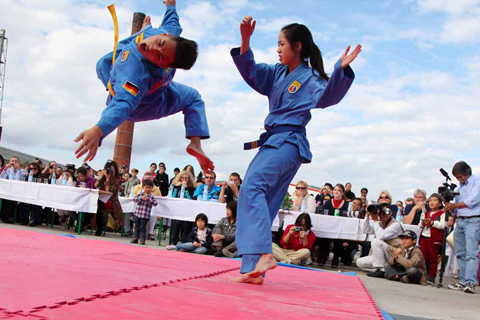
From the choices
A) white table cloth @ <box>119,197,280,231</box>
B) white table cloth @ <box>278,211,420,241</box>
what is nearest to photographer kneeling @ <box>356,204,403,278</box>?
white table cloth @ <box>278,211,420,241</box>

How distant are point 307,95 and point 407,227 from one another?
5.09m

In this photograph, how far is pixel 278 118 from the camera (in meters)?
2.94

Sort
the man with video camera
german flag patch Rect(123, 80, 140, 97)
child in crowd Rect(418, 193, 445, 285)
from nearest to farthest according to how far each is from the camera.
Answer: german flag patch Rect(123, 80, 140, 97) < the man with video camera < child in crowd Rect(418, 193, 445, 285)

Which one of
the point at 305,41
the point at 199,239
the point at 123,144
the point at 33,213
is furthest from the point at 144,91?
the point at 123,144

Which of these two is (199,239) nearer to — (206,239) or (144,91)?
(206,239)

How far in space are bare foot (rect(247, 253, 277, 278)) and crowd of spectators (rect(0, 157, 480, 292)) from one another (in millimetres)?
3107

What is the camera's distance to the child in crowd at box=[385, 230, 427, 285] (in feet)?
19.7

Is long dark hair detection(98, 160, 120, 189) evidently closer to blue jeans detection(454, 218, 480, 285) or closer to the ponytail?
blue jeans detection(454, 218, 480, 285)

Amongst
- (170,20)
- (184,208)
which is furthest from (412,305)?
(184,208)

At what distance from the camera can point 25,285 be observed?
1.63 m

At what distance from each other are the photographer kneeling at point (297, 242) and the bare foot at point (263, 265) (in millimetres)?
3948

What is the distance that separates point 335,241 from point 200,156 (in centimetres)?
480

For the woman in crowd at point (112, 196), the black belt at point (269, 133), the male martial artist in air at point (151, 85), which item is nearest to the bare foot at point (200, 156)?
the male martial artist in air at point (151, 85)

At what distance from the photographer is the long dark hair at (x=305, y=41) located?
3.00 metres
